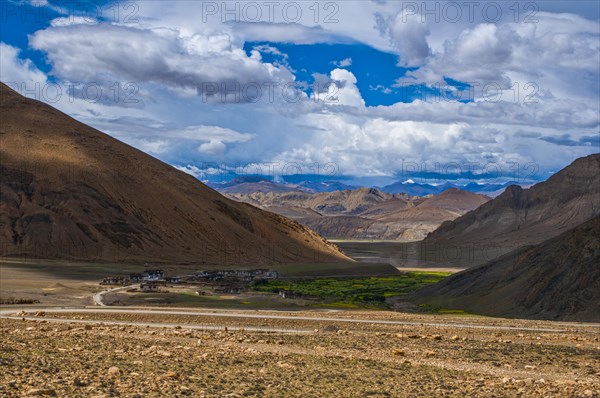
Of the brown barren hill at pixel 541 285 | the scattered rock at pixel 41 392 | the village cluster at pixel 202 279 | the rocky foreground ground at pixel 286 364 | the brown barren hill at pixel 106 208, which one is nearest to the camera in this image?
the scattered rock at pixel 41 392

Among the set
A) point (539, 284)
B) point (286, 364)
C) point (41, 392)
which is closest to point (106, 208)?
point (539, 284)

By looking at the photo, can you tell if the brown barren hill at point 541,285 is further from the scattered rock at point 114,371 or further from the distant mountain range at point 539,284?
the scattered rock at point 114,371

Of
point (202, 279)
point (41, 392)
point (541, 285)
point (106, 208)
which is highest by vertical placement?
point (106, 208)

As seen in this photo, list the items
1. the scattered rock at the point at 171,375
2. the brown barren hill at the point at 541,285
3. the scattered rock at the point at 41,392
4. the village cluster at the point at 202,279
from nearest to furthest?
the scattered rock at the point at 41,392 < the scattered rock at the point at 171,375 < the brown barren hill at the point at 541,285 < the village cluster at the point at 202,279

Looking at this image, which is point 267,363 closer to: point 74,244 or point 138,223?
point 74,244

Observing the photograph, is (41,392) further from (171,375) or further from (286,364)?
(286,364)

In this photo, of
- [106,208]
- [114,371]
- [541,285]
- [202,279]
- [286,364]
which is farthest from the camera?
[106,208]

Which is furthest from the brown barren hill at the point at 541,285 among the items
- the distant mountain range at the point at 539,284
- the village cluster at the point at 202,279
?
the village cluster at the point at 202,279
